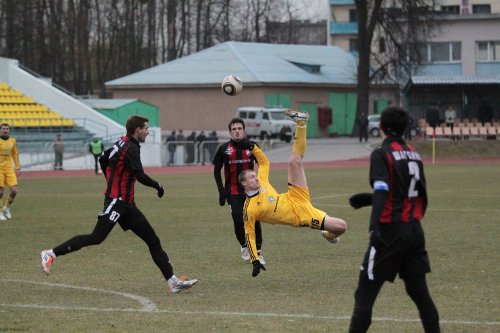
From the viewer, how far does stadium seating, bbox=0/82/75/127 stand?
49.4 meters

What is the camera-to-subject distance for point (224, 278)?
12.6m

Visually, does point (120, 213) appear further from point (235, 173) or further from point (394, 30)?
point (394, 30)

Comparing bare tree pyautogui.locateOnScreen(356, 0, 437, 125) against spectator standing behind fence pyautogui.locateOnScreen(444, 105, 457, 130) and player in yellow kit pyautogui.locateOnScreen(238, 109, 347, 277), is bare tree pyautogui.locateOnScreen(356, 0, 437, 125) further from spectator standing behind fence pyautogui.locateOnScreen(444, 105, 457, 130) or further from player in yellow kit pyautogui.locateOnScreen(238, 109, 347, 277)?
player in yellow kit pyautogui.locateOnScreen(238, 109, 347, 277)

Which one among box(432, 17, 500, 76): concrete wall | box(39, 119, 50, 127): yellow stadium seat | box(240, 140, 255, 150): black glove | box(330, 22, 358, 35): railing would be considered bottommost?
box(240, 140, 255, 150): black glove

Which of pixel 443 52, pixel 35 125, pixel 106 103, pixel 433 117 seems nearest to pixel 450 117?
pixel 433 117

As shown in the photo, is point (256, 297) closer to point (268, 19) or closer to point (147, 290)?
point (147, 290)

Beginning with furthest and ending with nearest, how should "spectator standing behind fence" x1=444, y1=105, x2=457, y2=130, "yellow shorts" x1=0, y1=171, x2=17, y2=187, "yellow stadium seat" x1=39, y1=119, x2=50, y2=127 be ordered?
"spectator standing behind fence" x1=444, y1=105, x2=457, y2=130 < "yellow stadium seat" x1=39, y1=119, x2=50, y2=127 < "yellow shorts" x1=0, y1=171, x2=17, y2=187

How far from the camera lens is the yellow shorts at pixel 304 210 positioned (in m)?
11.8

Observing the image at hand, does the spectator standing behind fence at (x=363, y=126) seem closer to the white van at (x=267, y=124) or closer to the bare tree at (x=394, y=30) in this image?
the white van at (x=267, y=124)

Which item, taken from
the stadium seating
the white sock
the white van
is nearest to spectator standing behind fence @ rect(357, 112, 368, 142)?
the white van

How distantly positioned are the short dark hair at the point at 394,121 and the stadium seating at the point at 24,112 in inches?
1667

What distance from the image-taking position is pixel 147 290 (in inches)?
461

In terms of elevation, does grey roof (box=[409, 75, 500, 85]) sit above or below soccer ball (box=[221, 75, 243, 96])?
above

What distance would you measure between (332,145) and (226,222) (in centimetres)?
3831
